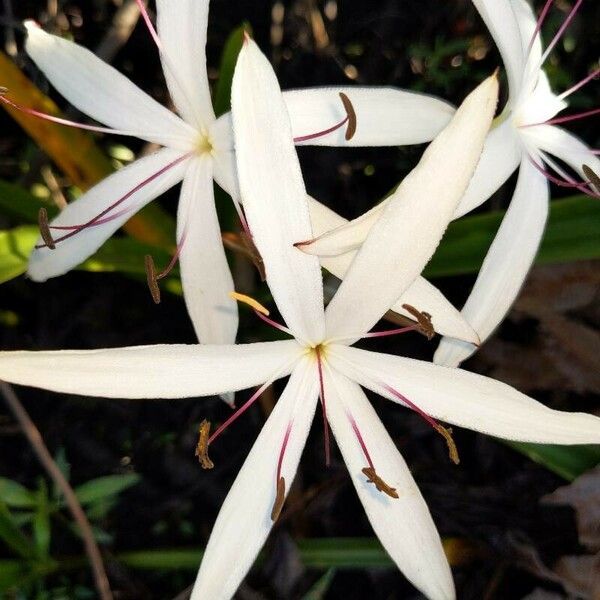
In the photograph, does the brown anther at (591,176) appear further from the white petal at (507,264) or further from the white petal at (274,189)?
the white petal at (274,189)

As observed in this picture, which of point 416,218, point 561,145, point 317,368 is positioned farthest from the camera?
point 561,145

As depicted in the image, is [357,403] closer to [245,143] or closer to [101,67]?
[245,143]

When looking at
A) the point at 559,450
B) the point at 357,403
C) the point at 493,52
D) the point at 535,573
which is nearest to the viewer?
the point at 357,403

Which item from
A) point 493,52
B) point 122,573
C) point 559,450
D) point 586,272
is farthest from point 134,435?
point 493,52

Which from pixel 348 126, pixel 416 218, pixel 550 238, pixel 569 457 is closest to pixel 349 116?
pixel 348 126

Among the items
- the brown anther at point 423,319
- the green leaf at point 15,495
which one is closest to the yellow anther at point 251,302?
the brown anther at point 423,319

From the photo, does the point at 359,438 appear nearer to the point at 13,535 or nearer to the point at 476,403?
the point at 476,403
